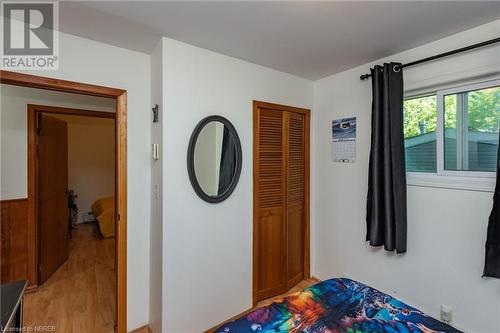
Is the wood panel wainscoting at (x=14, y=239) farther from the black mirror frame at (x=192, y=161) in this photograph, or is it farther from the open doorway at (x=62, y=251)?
the black mirror frame at (x=192, y=161)

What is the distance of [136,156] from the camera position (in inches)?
81.1

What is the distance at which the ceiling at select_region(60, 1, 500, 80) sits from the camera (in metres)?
1.45

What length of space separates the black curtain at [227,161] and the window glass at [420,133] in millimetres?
1576

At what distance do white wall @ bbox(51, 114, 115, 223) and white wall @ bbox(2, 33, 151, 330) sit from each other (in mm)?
3765

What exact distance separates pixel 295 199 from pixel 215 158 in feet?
3.73

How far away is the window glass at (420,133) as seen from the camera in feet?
6.62

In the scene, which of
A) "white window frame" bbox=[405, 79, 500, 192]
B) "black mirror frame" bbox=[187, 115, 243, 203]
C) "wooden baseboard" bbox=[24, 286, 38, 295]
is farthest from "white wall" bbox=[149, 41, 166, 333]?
"white window frame" bbox=[405, 79, 500, 192]

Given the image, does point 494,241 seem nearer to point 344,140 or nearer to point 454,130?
point 454,130

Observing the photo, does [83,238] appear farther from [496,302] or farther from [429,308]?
[496,302]

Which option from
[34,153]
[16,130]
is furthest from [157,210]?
[16,130]

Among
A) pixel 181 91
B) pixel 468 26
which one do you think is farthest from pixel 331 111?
pixel 181 91

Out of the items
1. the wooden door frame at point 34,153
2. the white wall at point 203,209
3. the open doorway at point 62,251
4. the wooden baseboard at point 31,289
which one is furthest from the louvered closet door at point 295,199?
the wooden baseboard at point 31,289

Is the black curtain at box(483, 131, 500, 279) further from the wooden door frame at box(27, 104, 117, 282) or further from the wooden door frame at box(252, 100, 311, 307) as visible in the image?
the wooden door frame at box(27, 104, 117, 282)

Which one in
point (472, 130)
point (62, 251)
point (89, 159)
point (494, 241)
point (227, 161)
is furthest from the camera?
point (89, 159)
